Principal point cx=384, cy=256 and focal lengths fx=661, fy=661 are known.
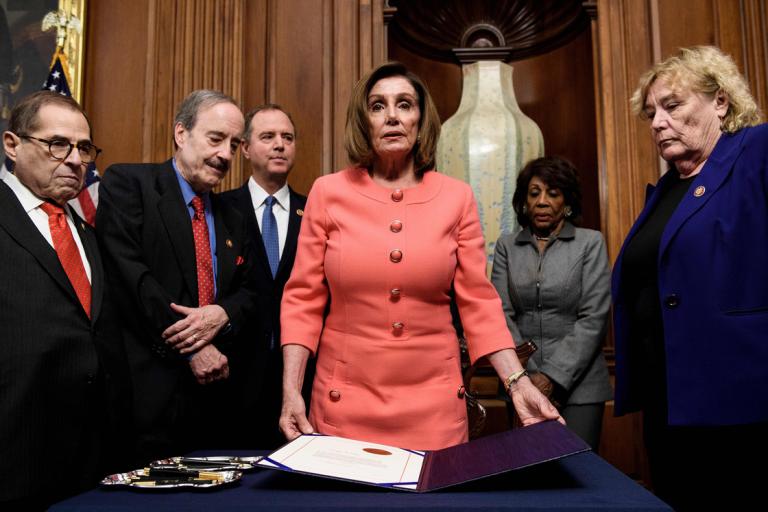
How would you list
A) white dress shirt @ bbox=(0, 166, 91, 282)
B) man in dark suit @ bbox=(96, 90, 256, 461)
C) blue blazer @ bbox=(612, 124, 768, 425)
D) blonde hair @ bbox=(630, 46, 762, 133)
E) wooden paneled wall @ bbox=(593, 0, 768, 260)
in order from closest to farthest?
1. blue blazer @ bbox=(612, 124, 768, 425)
2. white dress shirt @ bbox=(0, 166, 91, 282)
3. blonde hair @ bbox=(630, 46, 762, 133)
4. man in dark suit @ bbox=(96, 90, 256, 461)
5. wooden paneled wall @ bbox=(593, 0, 768, 260)

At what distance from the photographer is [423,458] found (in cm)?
115

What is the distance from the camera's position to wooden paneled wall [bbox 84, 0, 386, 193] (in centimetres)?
377

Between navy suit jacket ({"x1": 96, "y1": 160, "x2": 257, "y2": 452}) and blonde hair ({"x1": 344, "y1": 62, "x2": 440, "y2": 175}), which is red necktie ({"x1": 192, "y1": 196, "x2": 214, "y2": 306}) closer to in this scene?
navy suit jacket ({"x1": 96, "y1": 160, "x2": 257, "y2": 452})

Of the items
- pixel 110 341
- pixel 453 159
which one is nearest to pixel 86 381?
pixel 110 341

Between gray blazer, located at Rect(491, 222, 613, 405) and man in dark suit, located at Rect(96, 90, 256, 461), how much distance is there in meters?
1.20

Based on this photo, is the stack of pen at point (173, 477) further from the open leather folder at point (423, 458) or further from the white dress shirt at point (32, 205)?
the white dress shirt at point (32, 205)

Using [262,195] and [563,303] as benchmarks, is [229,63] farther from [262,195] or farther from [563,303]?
[563,303]

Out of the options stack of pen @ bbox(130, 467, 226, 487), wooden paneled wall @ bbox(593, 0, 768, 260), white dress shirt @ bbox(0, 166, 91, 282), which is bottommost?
stack of pen @ bbox(130, 467, 226, 487)

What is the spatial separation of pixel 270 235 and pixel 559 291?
4.06 ft

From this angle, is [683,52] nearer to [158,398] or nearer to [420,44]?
[158,398]

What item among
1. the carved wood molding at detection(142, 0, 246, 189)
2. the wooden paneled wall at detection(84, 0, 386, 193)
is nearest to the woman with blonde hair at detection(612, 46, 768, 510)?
the wooden paneled wall at detection(84, 0, 386, 193)

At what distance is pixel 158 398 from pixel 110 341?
29 centimetres

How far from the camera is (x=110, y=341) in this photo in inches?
68.9

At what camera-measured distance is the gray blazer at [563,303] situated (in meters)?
2.69
